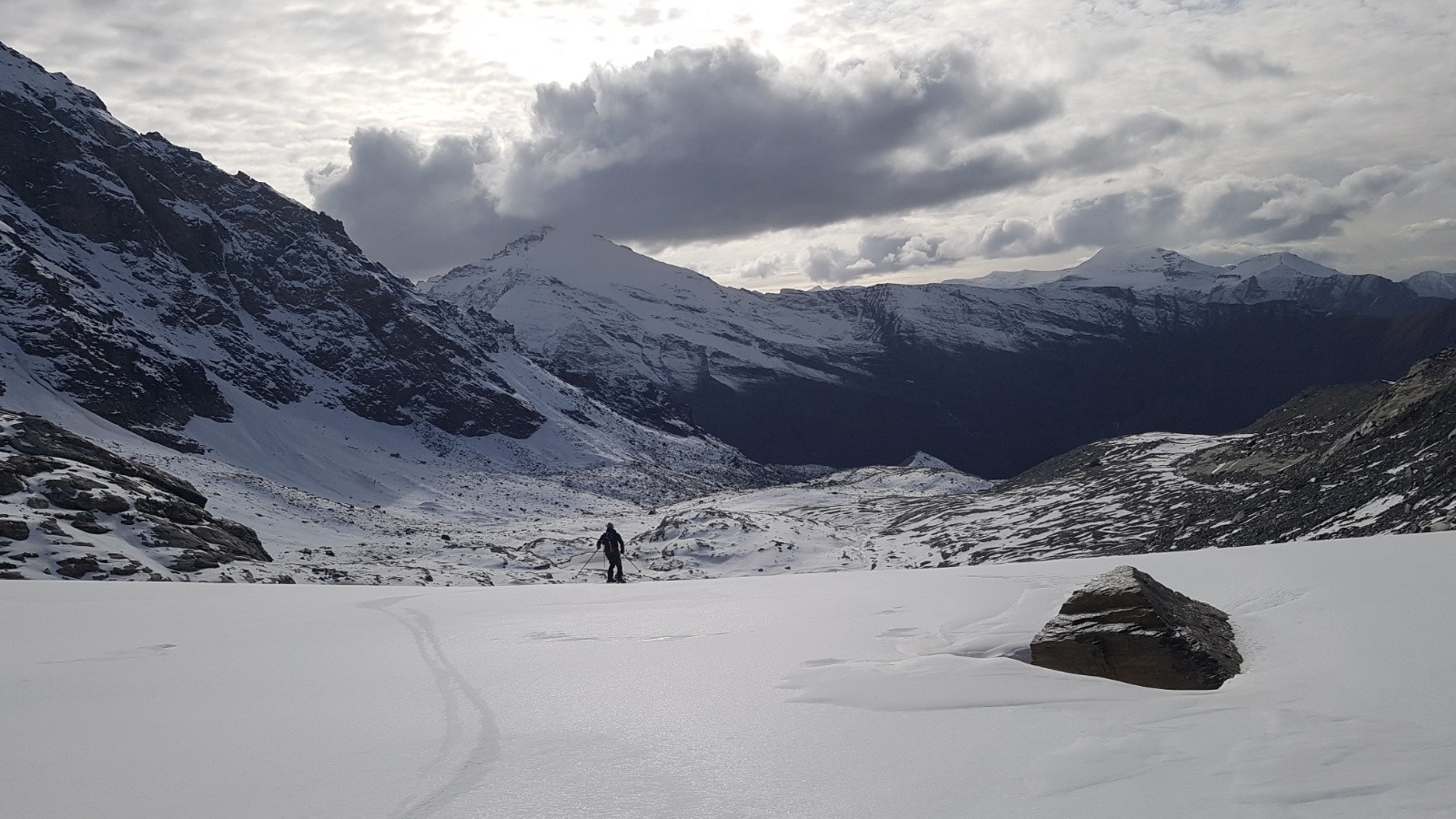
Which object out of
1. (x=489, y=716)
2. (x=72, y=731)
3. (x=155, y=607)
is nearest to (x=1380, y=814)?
(x=489, y=716)

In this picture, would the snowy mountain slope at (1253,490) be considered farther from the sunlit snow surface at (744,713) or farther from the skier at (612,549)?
the skier at (612,549)

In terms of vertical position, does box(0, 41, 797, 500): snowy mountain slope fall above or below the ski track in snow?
above

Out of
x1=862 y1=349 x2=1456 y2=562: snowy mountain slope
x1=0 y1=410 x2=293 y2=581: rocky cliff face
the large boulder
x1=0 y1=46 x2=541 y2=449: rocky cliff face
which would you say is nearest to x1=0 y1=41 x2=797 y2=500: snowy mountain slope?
x1=0 y1=46 x2=541 y2=449: rocky cliff face

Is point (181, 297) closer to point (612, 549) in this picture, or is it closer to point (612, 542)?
point (612, 542)

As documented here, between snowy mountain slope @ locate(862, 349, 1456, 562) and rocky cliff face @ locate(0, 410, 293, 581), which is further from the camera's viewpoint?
snowy mountain slope @ locate(862, 349, 1456, 562)

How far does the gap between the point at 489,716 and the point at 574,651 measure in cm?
222

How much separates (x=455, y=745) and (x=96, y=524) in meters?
22.5

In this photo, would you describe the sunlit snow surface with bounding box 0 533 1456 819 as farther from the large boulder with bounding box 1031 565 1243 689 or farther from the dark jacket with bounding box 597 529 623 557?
the dark jacket with bounding box 597 529 623 557

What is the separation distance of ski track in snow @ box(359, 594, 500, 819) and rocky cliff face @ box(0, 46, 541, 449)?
90.7 m

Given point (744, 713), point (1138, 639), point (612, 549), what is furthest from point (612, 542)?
point (744, 713)

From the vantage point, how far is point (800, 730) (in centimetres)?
528

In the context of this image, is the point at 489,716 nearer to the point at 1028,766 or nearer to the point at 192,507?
the point at 1028,766

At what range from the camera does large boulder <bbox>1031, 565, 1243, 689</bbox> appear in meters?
6.74

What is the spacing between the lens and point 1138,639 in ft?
23.1
